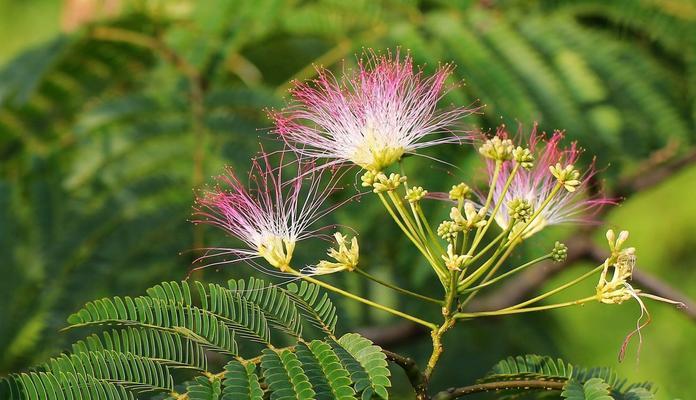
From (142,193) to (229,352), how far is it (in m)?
1.61

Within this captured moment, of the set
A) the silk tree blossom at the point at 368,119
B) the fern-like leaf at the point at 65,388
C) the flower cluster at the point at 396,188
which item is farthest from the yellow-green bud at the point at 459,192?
the fern-like leaf at the point at 65,388

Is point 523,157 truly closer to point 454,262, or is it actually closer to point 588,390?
point 454,262

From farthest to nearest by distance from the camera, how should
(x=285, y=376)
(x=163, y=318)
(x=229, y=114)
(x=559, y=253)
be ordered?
(x=229, y=114)
(x=559, y=253)
(x=163, y=318)
(x=285, y=376)

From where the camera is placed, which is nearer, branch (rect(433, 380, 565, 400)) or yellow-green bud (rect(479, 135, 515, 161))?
branch (rect(433, 380, 565, 400))

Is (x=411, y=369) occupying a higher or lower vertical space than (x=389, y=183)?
lower

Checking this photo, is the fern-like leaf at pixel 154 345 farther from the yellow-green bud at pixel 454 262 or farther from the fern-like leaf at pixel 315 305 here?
the yellow-green bud at pixel 454 262

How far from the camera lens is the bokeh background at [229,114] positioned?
117 inches

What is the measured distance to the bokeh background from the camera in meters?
2.97

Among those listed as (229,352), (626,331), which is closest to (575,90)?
(229,352)

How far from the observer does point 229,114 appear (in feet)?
10.4

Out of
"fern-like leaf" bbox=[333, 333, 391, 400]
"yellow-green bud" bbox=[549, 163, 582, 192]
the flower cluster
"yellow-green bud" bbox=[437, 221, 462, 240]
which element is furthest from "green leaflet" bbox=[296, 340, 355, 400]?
"yellow-green bud" bbox=[549, 163, 582, 192]

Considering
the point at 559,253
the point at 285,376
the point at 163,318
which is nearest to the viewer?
the point at 285,376

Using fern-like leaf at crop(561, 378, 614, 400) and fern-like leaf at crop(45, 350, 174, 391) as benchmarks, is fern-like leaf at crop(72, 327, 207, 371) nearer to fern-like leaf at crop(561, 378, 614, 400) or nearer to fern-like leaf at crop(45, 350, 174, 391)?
fern-like leaf at crop(45, 350, 174, 391)

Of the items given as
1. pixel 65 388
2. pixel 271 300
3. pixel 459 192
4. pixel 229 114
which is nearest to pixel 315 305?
pixel 271 300
